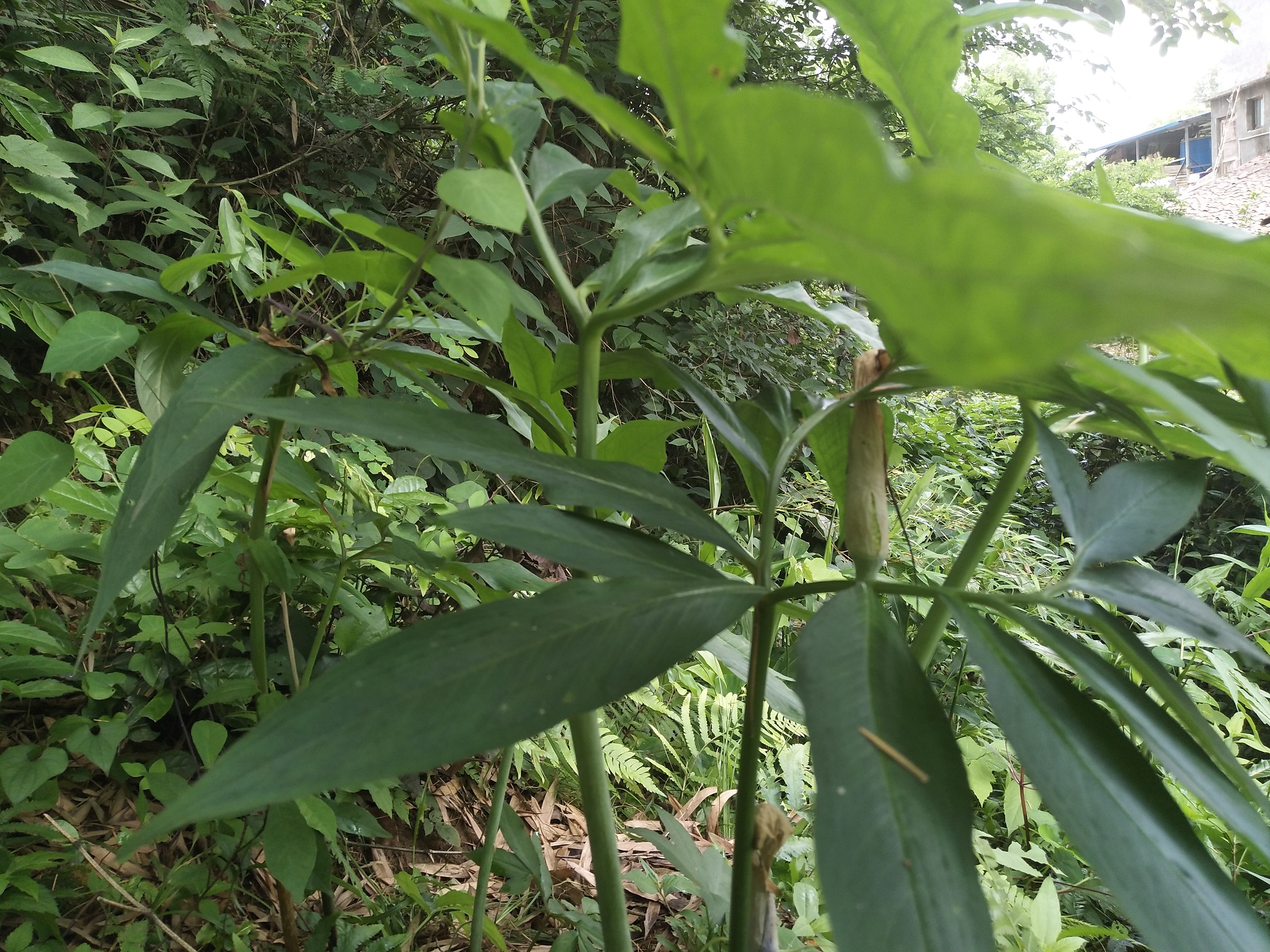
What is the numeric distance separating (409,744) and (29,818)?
0.83 m

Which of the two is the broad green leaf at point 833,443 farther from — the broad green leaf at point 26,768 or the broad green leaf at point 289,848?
the broad green leaf at point 26,768

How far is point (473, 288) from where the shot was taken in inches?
12.3

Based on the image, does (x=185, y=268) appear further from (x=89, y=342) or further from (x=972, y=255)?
(x=972, y=255)

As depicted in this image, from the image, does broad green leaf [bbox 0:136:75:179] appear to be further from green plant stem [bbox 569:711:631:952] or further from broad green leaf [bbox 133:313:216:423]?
green plant stem [bbox 569:711:631:952]

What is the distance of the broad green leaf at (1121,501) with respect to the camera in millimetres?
330

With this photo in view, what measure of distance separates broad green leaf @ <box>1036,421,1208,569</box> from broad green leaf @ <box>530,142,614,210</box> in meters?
0.26

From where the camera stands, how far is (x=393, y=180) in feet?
6.30

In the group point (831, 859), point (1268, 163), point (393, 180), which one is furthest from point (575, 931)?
point (1268, 163)

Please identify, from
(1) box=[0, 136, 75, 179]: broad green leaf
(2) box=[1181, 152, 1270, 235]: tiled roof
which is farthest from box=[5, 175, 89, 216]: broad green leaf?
(2) box=[1181, 152, 1270, 235]: tiled roof

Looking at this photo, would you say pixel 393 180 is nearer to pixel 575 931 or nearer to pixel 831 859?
pixel 575 931

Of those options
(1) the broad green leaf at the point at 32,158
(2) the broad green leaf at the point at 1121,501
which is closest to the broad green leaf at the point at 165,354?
(2) the broad green leaf at the point at 1121,501

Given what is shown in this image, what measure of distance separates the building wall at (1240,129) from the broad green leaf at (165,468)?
12.0 metres

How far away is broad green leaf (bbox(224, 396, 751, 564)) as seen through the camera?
27cm

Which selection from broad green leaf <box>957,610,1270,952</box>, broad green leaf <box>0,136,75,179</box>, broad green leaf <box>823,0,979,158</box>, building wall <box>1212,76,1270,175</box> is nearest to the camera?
broad green leaf <box>957,610,1270,952</box>
